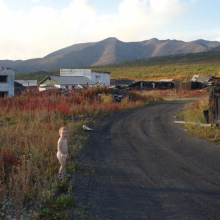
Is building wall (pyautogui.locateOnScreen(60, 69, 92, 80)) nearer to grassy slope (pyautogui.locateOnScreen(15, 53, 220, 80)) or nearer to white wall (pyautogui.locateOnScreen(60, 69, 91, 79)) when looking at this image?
white wall (pyautogui.locateOnScreen(60, 69, 91, 79))

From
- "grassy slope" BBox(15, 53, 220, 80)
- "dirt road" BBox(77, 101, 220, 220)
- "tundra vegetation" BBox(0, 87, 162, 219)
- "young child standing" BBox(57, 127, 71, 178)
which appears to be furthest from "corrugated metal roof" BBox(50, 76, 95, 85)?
"young child standing" BBox(57, 127, 71, 178)

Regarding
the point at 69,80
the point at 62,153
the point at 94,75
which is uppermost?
the point at 94,75

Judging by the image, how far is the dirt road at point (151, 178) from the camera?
12.4 feet

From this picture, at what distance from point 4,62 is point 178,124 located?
7850 inches

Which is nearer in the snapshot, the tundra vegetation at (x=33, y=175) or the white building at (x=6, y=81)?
the tundra vegetation at (x=33, y=175)

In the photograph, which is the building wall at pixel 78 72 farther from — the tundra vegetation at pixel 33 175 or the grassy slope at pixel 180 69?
the tundra vegetation at pixel 33 175

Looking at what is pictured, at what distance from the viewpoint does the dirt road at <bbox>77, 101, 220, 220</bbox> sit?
378 centimetres

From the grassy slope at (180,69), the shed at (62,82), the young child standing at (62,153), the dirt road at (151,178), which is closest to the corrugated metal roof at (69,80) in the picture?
the shed at (62,82)

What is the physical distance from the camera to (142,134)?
948 centimetres

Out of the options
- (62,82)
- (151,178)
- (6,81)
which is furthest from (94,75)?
(151,178)

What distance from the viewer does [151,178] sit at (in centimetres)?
506

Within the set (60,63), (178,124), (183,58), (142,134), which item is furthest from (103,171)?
(60,63)

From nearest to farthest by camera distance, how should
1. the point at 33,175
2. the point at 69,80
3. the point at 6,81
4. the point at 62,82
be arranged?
the point at 33,175 < the point at 6,81 < the point at 62,82 < the point at 69,80

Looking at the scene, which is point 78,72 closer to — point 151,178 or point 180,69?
point 180,69
